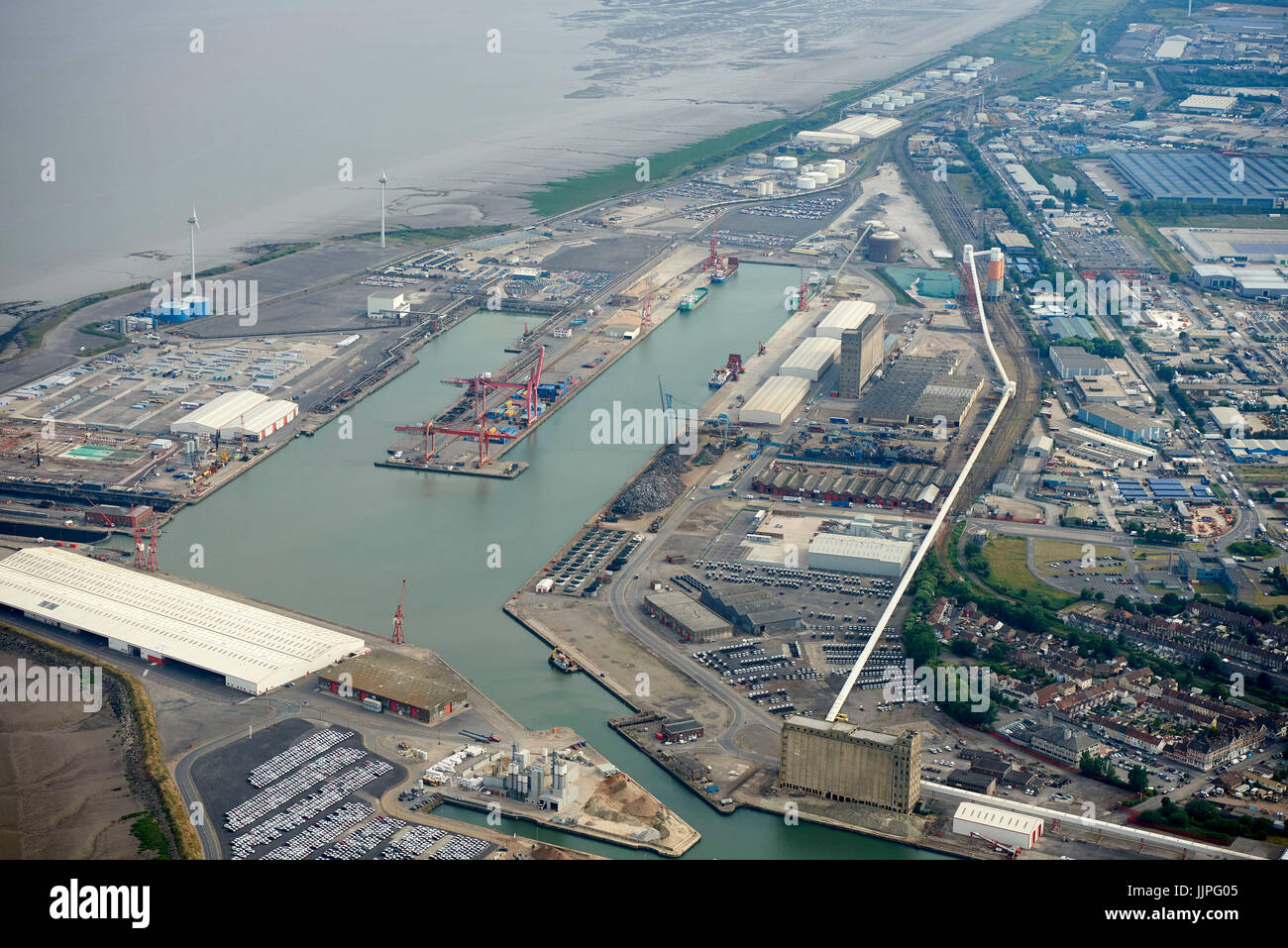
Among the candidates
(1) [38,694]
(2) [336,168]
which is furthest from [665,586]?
(2) [336,168]

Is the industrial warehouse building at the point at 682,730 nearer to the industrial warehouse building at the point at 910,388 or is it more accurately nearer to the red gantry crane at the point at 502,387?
the red gantry crane at the point at 502,387

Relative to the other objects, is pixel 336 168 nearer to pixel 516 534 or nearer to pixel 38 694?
pixel 516 534

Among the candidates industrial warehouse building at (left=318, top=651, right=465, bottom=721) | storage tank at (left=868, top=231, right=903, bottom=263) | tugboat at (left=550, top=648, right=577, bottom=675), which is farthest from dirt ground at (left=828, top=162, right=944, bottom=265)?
industrial warehouse building at (left=318, top=651, right=465, bottom=721)

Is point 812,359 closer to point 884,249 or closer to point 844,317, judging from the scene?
point 844,317

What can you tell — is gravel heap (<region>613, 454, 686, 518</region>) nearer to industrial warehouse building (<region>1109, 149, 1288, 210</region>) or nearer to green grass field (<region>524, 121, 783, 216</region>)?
green grass field (<region>524, 121, 783, 216</region>)

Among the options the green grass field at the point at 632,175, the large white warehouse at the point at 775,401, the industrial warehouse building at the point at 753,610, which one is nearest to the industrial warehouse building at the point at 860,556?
the industrial warehouse building at the point at 753,610

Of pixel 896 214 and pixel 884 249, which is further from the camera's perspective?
pixel 896 214

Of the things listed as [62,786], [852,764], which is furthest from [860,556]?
[62,786]
